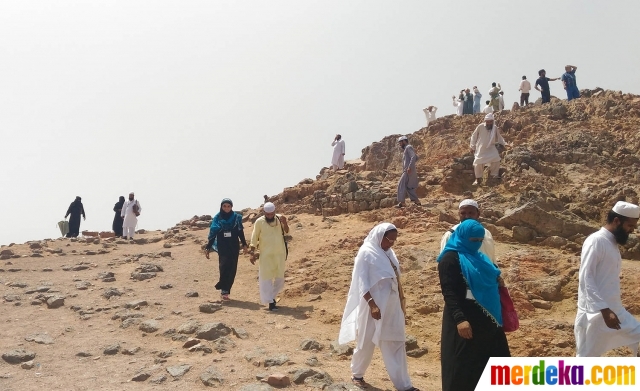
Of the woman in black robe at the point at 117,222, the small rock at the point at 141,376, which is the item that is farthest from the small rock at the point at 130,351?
the woman in black robe at the point at 117,222

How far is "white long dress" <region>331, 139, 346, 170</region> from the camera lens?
20.4 meters

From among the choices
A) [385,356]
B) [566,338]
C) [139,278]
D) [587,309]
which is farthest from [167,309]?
[587,309]

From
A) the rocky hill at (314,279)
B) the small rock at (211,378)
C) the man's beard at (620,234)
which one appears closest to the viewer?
the man's beard at (620,234)

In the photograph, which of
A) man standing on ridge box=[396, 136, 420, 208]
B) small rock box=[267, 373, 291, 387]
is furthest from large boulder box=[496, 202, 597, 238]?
small rock box=[267, 373, 291, 387]

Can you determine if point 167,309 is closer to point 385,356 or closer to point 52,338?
point 52,338

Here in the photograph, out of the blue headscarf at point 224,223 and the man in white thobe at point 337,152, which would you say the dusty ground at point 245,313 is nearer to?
the blue headscarf at point 224,223

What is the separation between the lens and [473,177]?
568 inches

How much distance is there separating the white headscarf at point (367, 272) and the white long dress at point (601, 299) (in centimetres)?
153

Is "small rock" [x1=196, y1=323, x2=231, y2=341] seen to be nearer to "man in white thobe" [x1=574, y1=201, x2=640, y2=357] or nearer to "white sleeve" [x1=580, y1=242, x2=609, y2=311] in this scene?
"man in white thobe" [x1=574, y1=201, x2=640, y2=357]

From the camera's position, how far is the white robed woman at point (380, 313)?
505cm

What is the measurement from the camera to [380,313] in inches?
197

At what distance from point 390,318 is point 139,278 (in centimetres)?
730

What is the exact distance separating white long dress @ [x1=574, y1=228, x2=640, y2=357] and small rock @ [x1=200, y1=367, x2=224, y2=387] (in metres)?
3.00

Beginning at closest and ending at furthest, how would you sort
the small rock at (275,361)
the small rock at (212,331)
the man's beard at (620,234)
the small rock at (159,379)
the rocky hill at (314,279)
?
the man's beard at (620,234)
the small rock at (159,379)
the small rock at (275,361)
the rocky hill at (314,279)
the small rock at (212,331)
